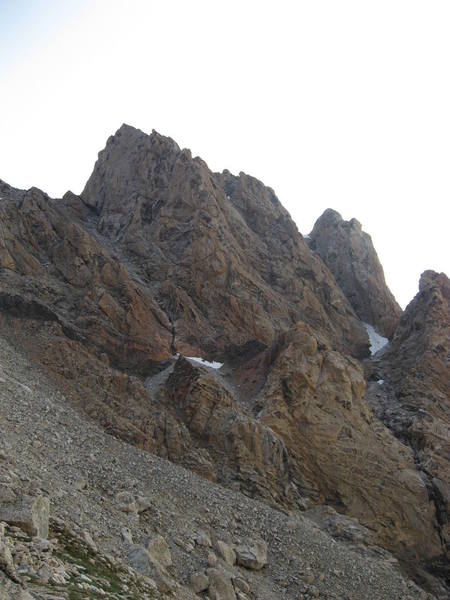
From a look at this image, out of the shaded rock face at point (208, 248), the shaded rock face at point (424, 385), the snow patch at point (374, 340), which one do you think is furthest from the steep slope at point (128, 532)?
the snow patch at point (374, 340)

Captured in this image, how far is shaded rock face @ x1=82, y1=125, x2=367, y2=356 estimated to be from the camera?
60.5m

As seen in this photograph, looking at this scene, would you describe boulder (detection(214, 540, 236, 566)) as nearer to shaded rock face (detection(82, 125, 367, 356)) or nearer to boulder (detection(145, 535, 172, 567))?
boulder (detection(145, 535, 172, 567))

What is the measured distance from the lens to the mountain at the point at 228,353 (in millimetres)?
40438

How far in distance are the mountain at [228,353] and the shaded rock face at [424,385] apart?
198mm

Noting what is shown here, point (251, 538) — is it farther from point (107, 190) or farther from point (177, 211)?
point (107, 190)

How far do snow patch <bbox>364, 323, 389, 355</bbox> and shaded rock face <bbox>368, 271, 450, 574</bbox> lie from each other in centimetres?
511

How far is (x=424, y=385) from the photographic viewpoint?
56.2 m

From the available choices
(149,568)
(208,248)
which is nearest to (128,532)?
(149,568)

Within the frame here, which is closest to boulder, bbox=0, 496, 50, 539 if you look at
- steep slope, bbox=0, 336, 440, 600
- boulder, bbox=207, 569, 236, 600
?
steep slope, bbox=0, 336, 440, 600

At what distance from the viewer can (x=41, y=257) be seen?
5600 centimetres

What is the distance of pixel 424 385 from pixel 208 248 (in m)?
26.7

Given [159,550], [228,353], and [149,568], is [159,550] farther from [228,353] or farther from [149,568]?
[228,353]

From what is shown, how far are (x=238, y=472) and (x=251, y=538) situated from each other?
11.6 m

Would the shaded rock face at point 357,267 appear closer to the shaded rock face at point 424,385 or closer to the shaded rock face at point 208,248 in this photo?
the shaded rock face at point 208,248
